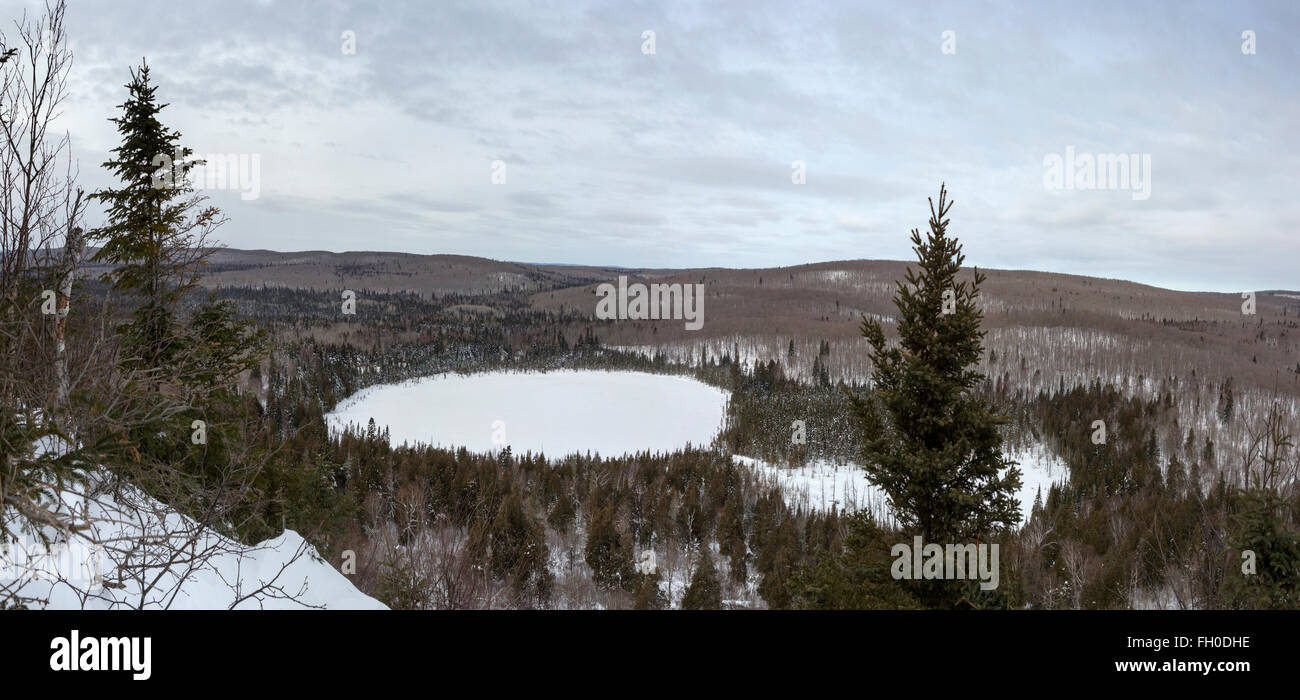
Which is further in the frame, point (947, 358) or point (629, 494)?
A: point (629, 494)

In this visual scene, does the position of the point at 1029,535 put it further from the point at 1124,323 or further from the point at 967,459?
the point at 1124,323

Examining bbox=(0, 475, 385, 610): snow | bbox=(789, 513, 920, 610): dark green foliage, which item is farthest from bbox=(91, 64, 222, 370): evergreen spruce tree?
bbox=(789, 513, 920, 610): dark green foliage

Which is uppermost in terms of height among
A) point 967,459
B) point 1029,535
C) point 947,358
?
point 947,358

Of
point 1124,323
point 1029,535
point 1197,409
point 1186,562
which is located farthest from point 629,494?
point 1124,323

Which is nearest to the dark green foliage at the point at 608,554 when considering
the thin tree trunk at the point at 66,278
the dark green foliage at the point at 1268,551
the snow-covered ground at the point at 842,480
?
the snow-covered ground at the point at 842,480

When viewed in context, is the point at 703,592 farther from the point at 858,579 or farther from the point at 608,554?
the point at 858,579

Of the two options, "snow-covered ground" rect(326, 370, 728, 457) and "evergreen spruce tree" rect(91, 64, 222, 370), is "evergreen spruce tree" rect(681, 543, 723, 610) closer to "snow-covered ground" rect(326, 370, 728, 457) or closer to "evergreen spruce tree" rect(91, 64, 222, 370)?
"evergreen spruce tree" rect(91, 64, 222, 370)

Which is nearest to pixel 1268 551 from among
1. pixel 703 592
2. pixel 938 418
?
pixel 938 418
